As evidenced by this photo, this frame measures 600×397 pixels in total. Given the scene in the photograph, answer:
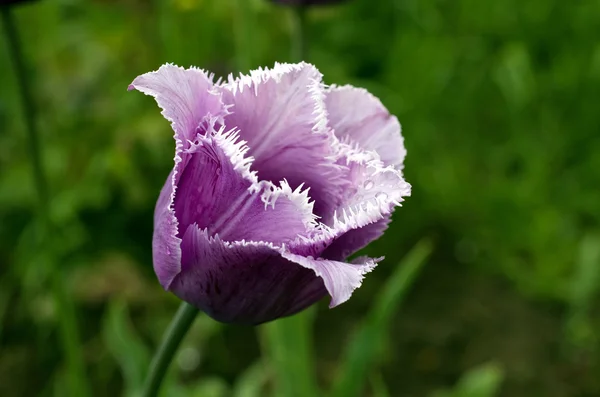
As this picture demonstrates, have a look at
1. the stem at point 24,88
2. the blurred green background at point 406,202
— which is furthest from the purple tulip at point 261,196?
the blurred green background at point 406,202

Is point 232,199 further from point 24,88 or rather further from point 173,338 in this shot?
point 24,88

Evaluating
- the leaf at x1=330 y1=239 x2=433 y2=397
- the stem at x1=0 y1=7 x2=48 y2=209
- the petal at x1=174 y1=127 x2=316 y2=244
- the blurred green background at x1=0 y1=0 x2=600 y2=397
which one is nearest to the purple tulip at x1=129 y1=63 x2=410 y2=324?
the petal at x1=174 y1=127 x2=316 y2=244

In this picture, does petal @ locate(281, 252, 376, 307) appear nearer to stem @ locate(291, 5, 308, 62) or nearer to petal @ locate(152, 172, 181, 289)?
petal @ locate(152, 172, 181, 289)

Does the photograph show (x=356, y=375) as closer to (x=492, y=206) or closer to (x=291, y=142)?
(x=291, y=142)

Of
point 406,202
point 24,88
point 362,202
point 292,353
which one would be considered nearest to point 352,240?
point 362,202

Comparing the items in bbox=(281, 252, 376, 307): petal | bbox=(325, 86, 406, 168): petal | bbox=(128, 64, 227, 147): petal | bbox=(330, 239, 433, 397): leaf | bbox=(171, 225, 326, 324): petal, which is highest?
bbox=(128, 64, 227, 147): petal

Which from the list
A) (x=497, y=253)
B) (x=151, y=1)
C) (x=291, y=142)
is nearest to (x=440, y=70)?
(x=497, y=253)
